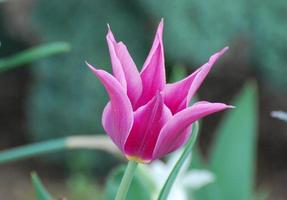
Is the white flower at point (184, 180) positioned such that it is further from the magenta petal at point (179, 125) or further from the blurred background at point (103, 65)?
the blurred background at point (103, 65)

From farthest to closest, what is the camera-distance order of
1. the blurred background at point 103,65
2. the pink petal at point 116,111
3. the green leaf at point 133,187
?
the blurred background at point 103,65 < the green leaf at point 133,187 < the pink petal at point 116,111

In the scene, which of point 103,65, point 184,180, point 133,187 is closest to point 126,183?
point 133,187

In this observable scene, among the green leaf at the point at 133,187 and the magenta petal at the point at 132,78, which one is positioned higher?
the magenta petal at the point at 132,78

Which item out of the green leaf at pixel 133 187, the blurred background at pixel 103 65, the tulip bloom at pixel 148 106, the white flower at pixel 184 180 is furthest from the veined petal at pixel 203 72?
the blurred background at pixel 103 65

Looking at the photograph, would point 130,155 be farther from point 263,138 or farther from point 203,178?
point 263,138

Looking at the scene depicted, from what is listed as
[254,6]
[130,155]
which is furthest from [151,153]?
[254,6]

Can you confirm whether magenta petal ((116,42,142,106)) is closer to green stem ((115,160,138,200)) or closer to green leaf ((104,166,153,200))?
green stem ((115,160,138,200))

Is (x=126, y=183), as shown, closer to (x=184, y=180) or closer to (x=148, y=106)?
(x=148, y=106)

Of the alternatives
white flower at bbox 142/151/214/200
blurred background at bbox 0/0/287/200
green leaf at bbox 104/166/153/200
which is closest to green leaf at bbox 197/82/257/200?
white flower at bbox 142/151/214/200

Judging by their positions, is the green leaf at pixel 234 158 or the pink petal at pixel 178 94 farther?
the green leaf at pixel 234 158
